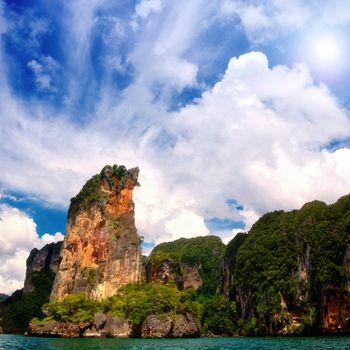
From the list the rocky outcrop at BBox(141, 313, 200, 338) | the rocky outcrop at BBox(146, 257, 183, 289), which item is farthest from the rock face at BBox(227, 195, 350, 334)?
the rocky outcrop at BBox(141, 313, 200, 338)

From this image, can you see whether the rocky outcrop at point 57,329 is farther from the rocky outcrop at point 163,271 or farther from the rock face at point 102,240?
the rocky outcrop at point 163,271

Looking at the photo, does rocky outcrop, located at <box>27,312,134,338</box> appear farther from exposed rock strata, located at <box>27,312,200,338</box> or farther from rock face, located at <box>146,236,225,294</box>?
rock face, located at <box>146,236,225,294</box>

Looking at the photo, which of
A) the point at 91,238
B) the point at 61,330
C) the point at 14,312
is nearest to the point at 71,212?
the point at 91,238

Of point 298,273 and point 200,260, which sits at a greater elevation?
point 200,260

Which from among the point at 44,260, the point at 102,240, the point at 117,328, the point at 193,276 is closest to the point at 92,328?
the point at 117,328

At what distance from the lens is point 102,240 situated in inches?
3255

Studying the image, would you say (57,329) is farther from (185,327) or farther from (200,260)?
(200,260)

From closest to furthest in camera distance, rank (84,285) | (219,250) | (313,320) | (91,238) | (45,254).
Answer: (313,320) → (84,285) → (91,238) → (45,254) → (219,250)

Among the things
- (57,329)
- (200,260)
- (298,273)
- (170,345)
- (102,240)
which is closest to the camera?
(170,345)

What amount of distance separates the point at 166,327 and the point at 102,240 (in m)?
27.6

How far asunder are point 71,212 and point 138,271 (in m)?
20.3

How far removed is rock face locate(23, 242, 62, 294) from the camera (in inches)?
4348

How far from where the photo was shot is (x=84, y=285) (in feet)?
257

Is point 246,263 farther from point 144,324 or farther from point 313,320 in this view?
point 144,324
